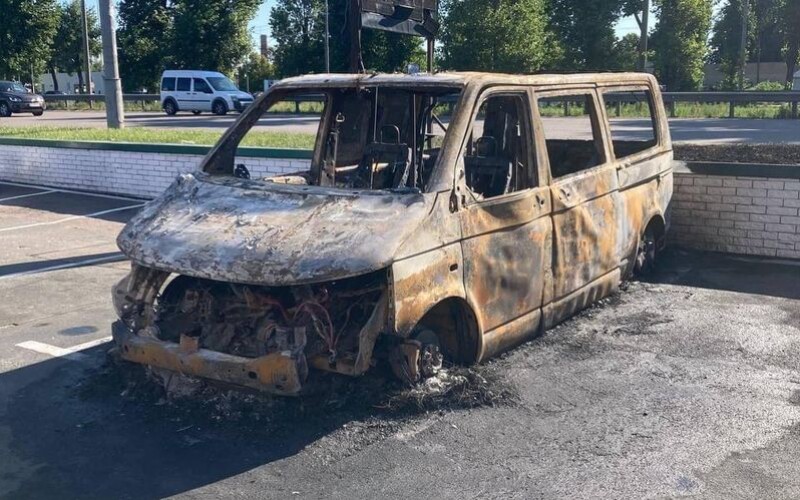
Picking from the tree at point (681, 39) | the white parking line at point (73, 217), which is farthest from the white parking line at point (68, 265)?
the tree at point (681, 39)

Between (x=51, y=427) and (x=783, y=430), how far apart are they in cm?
415

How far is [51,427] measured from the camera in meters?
4.97

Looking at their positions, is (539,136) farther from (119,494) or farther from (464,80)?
(119,494)

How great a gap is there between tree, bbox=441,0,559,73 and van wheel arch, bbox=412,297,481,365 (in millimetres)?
32330

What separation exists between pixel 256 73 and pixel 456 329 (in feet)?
191

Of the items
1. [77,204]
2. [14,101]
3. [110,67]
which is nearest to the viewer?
[77,204]

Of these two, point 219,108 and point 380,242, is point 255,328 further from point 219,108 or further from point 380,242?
point 219,108

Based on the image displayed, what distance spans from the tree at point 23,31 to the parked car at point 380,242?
31101mm

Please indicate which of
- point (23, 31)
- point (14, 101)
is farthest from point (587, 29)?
point (14, 101)

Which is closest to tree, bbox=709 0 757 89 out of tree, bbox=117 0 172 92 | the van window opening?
tree, bbox=117 0 172 92

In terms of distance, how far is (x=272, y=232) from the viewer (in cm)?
488

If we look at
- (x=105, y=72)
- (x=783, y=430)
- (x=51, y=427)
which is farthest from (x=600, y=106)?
(x=105, y=72)

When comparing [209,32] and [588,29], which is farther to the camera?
[209,32]

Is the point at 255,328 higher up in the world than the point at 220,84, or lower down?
lower down
